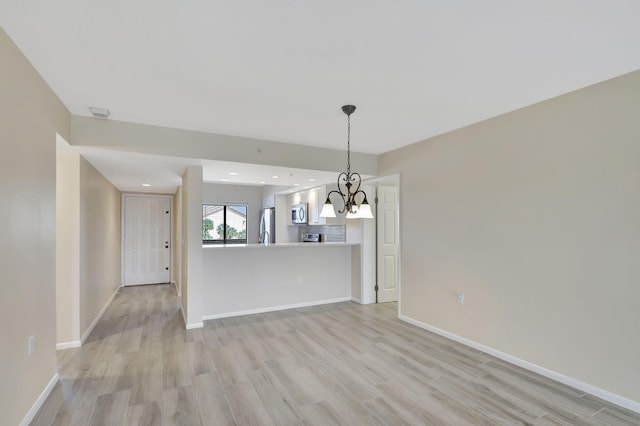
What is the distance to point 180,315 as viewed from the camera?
4707 millimetres

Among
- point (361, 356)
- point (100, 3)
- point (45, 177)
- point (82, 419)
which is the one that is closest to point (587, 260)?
point (361, 356)

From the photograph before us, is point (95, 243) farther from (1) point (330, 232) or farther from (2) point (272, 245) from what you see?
(1) point (330, 232)

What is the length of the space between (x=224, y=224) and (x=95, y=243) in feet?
14.2

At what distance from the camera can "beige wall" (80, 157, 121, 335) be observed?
144 inches

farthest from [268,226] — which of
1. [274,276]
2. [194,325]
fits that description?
[194,325]

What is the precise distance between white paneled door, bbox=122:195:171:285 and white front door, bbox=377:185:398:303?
16.2ft

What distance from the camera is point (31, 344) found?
2.20 m

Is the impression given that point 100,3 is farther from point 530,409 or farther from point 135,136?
point 530,409

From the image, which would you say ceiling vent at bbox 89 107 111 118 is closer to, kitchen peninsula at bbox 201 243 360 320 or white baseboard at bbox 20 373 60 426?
kitchen peninsula at bbox 201 243 360 320

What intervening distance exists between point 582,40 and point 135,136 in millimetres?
3955

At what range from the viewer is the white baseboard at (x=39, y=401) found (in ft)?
6.87

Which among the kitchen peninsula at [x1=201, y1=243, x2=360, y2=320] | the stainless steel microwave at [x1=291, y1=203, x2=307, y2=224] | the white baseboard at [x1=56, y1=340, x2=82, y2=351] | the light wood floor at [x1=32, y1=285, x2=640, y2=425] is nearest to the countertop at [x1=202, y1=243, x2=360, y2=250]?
the kitchen peninsula at [x1=201, y1=243, x2=360, y2=320]

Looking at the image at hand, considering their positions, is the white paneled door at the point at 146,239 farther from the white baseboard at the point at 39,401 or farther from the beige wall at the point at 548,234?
the beige wall at the point at 548,234

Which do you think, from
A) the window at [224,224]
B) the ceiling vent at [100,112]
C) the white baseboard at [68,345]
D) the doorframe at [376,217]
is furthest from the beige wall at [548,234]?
the window at [224,224]
